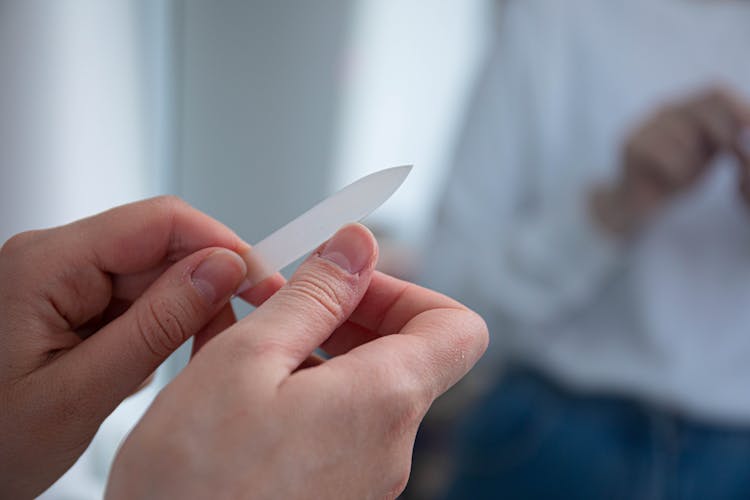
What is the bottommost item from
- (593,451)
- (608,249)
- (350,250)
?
(593,451)

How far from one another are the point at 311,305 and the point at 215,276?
0.09m

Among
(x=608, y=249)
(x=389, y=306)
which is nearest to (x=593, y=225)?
(x=608, y=249)

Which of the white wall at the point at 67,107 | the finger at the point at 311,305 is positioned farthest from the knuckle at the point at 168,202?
the white wall at the point at 67,107

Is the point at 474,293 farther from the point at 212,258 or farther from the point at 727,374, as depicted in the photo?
the point at 212,258

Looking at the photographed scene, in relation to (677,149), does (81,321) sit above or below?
below

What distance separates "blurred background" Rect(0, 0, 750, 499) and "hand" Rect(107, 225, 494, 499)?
325mm

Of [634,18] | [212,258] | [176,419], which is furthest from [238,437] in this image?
[634,18]

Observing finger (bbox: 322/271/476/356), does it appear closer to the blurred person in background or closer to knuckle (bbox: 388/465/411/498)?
knuckle (bbox: 388/465/411/498)

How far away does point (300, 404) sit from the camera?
25cm

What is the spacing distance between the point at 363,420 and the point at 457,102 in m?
1.45

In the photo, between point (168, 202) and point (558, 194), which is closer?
point (168, 202)

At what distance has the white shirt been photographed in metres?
0.66

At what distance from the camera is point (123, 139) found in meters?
0.78

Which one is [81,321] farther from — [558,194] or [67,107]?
[558,194]
